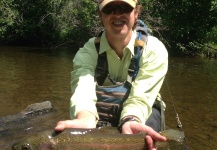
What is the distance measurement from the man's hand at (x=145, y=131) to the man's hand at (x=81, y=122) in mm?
293

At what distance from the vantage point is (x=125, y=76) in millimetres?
3787

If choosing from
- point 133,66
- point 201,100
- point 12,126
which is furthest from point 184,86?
point 133,66

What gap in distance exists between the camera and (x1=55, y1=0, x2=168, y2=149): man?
128 inches

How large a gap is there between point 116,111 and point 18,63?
571 inches

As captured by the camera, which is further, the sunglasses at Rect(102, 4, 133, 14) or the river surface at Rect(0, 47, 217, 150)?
the river surface at Rect(0, 47, 217, 150)

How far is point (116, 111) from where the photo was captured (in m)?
3.70

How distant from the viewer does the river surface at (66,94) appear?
727 cm

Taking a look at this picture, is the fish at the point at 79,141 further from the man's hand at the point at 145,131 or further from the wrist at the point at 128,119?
the wrist at the point at 128,119

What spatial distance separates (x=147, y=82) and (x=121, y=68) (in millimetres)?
393

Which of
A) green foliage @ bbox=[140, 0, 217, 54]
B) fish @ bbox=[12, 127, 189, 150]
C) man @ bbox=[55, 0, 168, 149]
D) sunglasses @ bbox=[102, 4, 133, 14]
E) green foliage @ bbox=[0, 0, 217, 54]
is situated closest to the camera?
fish @ bbox=[12, 127, 189, 150]

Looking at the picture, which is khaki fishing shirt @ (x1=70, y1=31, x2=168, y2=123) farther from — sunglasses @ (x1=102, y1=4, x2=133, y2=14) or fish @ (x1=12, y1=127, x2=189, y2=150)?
fish @ (x1=12, y1=127, x2=189, y2=150)

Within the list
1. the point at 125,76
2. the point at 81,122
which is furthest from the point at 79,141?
the point at 125,76

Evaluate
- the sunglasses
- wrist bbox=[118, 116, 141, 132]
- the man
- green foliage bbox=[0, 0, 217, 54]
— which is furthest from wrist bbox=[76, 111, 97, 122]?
green foliage bbox=[0, 0, 217, 54]

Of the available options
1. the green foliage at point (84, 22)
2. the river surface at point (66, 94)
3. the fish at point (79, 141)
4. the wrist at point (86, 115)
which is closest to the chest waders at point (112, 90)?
the wrist at point (86, 115)
